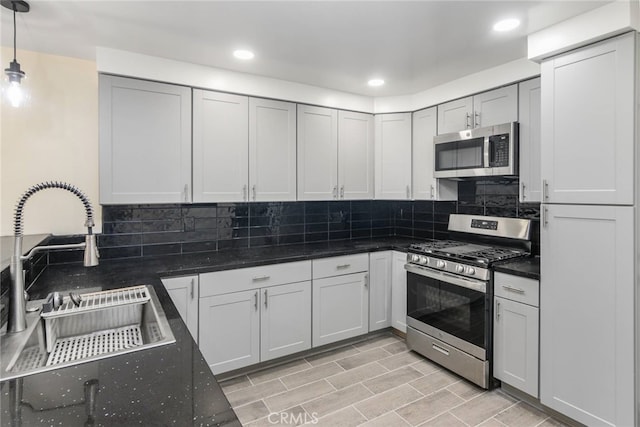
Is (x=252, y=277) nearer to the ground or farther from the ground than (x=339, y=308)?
farther from the ground

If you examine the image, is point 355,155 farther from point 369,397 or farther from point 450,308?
point 369,397

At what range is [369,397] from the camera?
2408 millimetres

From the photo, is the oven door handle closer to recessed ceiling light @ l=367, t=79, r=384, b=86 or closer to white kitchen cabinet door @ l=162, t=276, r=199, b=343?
recessed ceiling light @ l=367, t=79, r=384, b=86

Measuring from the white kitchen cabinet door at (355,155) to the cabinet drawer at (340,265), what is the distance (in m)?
0.67

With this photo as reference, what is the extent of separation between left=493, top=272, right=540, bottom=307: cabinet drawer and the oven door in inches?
3.7

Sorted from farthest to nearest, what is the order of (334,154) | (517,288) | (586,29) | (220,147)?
(334,154) < (220,147) < (517,288) < (586,29)

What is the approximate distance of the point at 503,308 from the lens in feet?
7.89

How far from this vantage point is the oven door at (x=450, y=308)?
2486 millimetres

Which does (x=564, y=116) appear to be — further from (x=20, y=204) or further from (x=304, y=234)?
(x=20, y=204)

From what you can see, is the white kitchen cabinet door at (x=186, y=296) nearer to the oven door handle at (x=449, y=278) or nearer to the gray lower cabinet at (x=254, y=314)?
the gray lower cabinet at (x=254, y=314)

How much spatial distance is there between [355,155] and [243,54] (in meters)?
1.51

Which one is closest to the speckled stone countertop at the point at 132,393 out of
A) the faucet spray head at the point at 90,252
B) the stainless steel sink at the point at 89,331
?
the stainless steel sink at the point at 89,331

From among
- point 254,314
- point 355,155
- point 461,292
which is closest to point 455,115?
point 355,155

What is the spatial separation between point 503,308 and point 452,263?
465 millimetres
